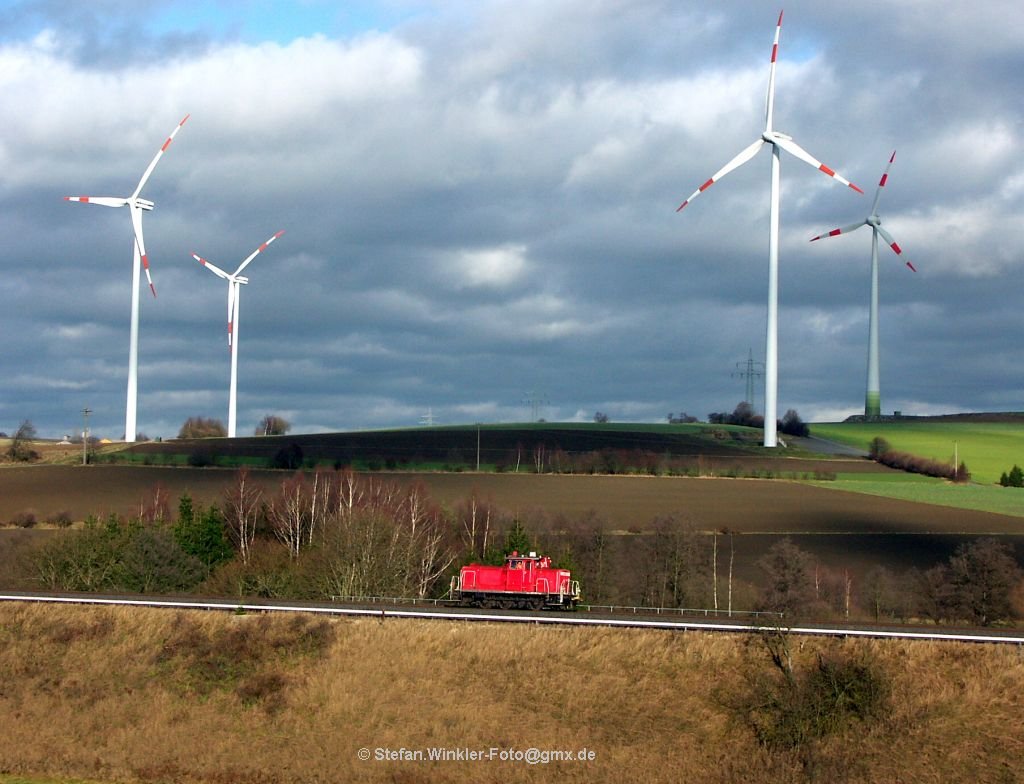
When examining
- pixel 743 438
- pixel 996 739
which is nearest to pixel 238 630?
pixel 996 739

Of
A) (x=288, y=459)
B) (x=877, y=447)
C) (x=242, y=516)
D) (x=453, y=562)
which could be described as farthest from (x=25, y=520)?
(x=877, y=447)

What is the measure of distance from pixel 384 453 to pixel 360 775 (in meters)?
109

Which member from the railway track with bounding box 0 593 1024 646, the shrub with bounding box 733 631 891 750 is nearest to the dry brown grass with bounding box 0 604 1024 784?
the shrub with bounding box 733 631 891 750

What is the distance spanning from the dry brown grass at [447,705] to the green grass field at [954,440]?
354 ft

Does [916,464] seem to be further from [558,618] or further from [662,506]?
[558,618]

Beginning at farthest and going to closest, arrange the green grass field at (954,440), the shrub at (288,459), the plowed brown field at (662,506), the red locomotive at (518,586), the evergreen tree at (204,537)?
the green grass field at (954,440), the shrub at (288,459), the plowed brown field at (662,506), the evergreen tree at (204,537), the red locomotive at (518,586)

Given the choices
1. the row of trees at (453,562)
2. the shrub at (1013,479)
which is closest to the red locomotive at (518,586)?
the row of trees at (453,562)

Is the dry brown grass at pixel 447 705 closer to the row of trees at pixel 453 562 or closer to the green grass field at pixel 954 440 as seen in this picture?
the row of trees at pixel 453 562

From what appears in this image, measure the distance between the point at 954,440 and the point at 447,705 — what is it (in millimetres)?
148550

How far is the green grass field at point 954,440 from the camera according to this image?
153m

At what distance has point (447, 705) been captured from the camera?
41688 millimetres

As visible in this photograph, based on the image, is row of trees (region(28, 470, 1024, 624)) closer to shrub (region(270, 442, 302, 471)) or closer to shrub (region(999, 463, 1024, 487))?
shrub (region(270, 442, 302, 471))

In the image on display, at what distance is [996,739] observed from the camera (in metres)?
37.4

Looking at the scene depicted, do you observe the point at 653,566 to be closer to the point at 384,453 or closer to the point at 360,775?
the point at 360,775
